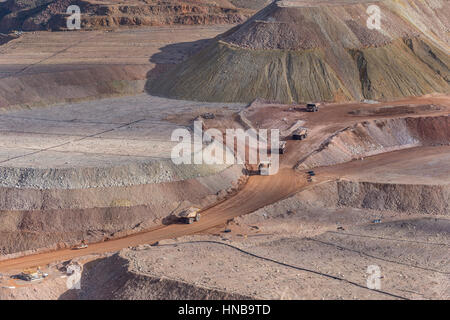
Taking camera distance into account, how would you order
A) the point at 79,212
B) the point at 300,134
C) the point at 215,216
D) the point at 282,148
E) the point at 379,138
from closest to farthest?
1. the point at 79,212
2. the point at 215,216
3. the point at 282,148
4. the point at 300,134
5. the point at 379,138

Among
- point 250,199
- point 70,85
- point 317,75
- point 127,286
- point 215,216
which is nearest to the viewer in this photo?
point 127,286

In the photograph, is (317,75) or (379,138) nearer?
(379,138)

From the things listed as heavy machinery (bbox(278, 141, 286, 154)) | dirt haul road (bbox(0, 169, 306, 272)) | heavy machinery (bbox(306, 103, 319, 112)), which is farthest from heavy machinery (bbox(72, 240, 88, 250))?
heavy machinery (bbox(306, 103, 319, 112))

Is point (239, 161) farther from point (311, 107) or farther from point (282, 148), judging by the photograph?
point (311, 107)

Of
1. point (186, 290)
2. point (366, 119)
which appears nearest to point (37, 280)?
point (186, 290)

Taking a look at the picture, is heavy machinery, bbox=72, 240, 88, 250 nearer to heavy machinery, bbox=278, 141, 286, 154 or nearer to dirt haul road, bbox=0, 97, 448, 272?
dirt haul road, bbox=0, 97, 448, 272

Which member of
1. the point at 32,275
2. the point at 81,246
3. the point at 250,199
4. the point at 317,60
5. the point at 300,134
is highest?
the point at 317,60

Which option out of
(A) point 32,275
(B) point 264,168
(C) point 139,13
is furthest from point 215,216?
(C) point 139,13
